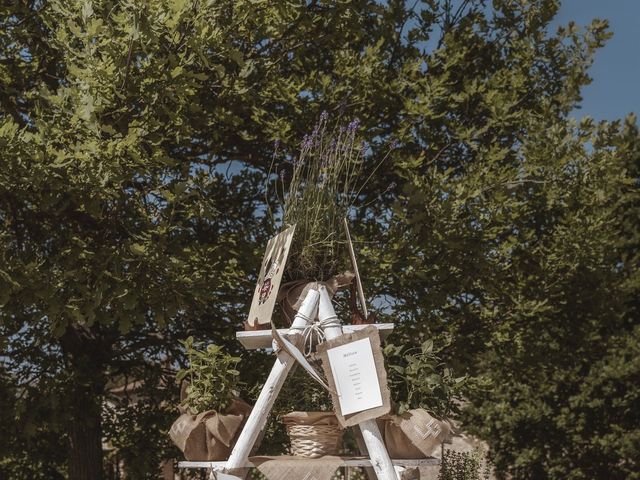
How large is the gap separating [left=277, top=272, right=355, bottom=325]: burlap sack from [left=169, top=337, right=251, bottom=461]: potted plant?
36cm

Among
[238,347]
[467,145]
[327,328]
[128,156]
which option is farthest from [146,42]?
[467,145]

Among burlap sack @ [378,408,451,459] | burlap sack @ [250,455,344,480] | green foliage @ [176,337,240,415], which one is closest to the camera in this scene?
burlap sack @ [250,455,344,480]

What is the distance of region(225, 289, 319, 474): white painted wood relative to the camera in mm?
3605

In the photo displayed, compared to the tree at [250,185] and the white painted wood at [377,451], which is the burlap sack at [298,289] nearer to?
the white painted wood at [377,451]

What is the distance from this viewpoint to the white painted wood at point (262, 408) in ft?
11.8

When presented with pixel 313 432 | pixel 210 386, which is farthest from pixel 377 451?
pixel 210 386

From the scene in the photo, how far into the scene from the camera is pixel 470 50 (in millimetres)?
8102

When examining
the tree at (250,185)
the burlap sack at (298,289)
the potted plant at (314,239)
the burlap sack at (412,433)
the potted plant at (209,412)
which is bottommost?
the burlap sack at (412,433)

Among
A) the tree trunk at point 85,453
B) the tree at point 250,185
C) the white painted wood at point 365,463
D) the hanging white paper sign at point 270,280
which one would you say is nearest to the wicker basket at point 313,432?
the white painted wood at point 365,463

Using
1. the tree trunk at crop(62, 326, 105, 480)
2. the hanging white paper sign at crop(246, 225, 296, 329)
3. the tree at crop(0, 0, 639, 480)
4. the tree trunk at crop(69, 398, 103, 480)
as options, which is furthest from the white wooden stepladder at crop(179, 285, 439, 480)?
the tree trunk at crop(69, 398, 103, 480)

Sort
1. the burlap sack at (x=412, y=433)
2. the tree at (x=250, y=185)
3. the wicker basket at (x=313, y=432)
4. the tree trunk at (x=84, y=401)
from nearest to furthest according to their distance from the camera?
1. the burlap sack at (x=412, y=433)
2. the wicker basket at (x=313, y=432)
3. the tree at (x=250, y=185)
4. the tree trunk at (x=84, y=401)

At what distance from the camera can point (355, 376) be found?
3.57m

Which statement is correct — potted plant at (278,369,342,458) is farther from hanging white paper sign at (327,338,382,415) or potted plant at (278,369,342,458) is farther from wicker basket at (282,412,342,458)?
hanging white paper sign at (327,338,382,415)

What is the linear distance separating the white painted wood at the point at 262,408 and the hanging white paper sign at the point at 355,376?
8.7 inches
